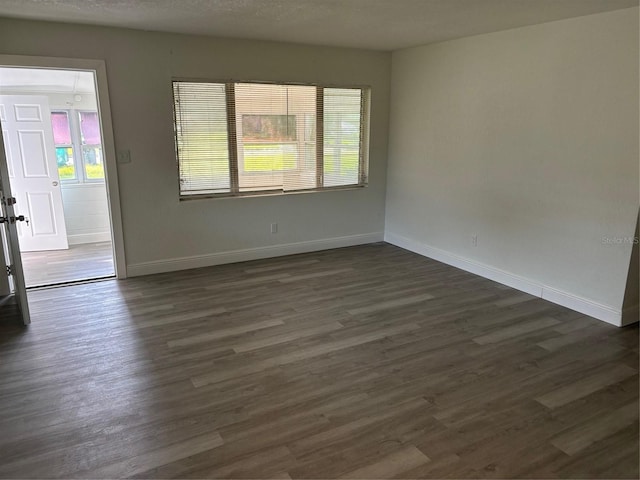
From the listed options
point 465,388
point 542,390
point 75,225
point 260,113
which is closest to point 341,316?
point 465,388

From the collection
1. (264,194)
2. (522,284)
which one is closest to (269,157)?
(264,194)

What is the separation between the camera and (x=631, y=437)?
2.28 metres

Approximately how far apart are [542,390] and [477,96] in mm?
2930

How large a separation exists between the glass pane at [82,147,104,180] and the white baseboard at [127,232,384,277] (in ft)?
7.90

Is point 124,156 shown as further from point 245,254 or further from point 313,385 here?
Result: point 313,385

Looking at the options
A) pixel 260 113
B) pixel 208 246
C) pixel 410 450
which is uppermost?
pixel 260 113

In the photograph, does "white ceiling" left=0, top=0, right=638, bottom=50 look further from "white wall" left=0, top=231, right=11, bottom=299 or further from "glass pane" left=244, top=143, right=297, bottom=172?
"white wall" left=0, top=231, right=11, bottom=299

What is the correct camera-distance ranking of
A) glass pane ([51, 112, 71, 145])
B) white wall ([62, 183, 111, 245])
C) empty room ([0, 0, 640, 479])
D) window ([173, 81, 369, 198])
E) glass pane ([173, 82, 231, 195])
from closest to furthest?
empty room ([0, 0, 640, 479])
glass pane ([173, 82, 231, 195])
window ([173, 81, 369, 198])
glass pane ([51, 112, 71, 145])
white wall ([62, 183, 111, 245])

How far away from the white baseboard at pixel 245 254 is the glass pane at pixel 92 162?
2407mm

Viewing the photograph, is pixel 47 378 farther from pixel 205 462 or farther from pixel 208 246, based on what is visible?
Answer: pixel 208 246

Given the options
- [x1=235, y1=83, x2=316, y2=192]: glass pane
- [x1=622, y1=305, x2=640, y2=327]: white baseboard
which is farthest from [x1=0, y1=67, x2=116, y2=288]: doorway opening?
[x1=622, y1=305, x2=640, y2=327]: white baseboard

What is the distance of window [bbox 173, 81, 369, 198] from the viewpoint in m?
4.75

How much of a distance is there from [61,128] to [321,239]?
3903 mm

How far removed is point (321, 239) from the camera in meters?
5.71
